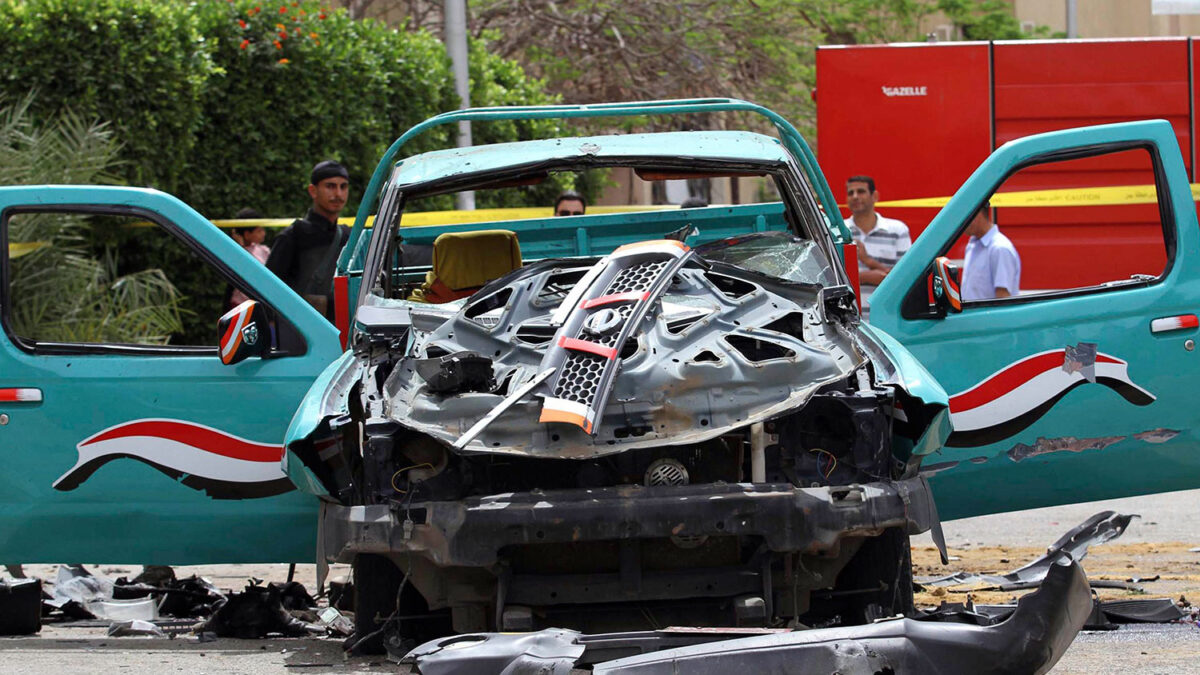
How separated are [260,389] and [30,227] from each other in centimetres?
554

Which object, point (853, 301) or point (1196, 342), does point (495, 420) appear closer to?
point (853, 301)

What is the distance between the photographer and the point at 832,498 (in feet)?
17.3

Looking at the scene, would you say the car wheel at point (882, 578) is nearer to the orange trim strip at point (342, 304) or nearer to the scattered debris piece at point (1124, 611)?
the scattered debris piece at point (1124, 611)

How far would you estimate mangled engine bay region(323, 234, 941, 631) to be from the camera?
521 centimetres

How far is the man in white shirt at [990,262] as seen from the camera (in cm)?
948

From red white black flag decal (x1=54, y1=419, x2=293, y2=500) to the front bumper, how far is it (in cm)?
144

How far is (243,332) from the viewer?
6484mm

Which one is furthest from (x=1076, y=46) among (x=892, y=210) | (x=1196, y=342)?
(x=1196, y=342)

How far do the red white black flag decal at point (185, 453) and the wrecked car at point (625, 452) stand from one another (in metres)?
0.71

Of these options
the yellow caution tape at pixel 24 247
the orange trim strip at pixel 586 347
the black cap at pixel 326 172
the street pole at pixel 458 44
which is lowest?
the orange trim strip at pixel 586 347

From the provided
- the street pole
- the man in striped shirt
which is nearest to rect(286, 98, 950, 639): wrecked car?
the man in striped shirt

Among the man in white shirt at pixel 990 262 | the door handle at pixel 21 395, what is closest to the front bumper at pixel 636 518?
the door handle at pixel 21 395

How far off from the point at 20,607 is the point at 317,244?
7.98ft

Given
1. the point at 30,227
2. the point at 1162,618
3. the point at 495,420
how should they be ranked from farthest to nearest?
1. the point at 30,227
2. the point at 1162,618
3. the point at 495,420
